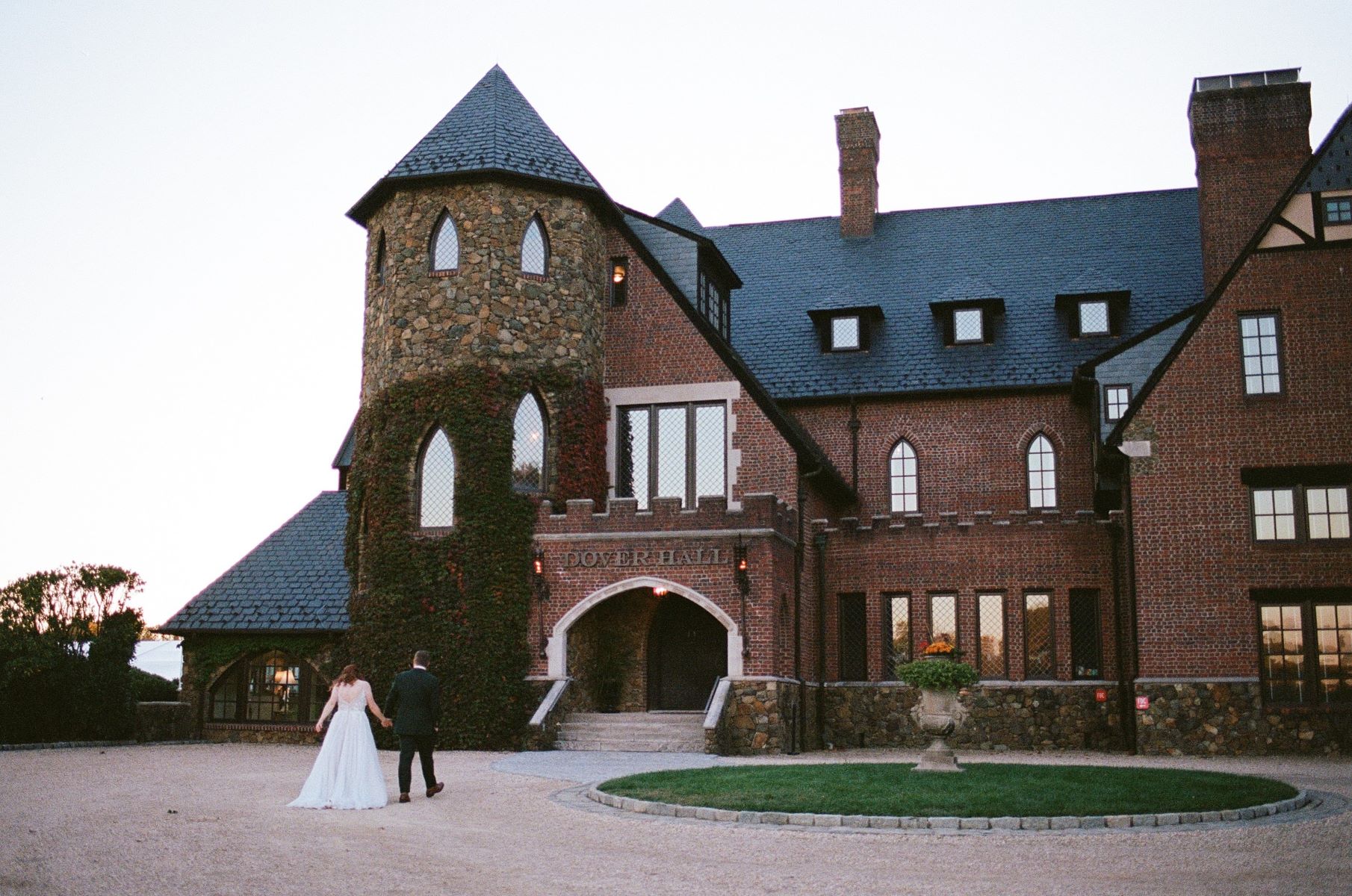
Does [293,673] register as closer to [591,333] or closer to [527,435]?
[527,435]

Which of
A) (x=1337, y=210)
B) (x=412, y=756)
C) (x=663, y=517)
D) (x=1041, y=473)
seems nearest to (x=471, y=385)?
(x=663, y=517)

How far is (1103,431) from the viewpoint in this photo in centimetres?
2683

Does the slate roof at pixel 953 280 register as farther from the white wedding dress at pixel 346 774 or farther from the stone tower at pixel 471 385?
the white wedding dress at pixel 346 774

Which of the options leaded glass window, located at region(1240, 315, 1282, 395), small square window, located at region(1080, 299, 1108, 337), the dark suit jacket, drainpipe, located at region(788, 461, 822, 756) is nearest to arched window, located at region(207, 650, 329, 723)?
drainpipe, located at region(788, 461, 822, 756)

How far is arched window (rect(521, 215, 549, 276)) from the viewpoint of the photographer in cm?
2536

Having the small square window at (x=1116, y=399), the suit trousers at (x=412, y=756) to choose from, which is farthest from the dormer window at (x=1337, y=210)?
the suit trousers at (x=412, y=756)

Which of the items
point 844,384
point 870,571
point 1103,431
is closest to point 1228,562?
point 1103,431

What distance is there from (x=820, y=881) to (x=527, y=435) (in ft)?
52.8

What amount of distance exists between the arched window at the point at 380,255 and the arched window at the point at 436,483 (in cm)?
374

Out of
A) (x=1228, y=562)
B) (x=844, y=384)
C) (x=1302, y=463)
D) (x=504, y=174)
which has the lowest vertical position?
(x=1228, y=562)

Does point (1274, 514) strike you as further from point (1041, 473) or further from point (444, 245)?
point (444, 245)

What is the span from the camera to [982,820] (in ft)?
41.0

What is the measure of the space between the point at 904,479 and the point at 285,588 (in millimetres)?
13664

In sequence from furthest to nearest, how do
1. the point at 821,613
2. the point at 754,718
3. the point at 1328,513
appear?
the point at 821,613, the point at 1328,513, the point at 754,718
